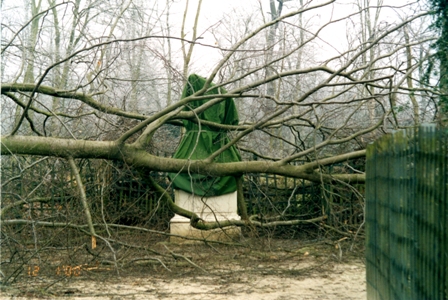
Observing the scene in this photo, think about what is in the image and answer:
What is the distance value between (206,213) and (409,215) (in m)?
7.62

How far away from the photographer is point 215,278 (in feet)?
25.0

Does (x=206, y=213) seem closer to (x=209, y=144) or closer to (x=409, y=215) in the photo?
(x=209, y=144)

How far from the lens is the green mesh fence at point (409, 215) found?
8.25 feet

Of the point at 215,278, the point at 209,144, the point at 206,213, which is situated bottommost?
the point at 215,278

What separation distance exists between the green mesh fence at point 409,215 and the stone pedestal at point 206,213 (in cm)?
564

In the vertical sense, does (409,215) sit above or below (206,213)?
above

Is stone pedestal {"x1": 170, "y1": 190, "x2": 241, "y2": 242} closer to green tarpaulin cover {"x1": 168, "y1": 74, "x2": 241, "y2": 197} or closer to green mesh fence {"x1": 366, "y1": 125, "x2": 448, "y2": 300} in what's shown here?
green tarpaulin cover {"x1": 168, "y1": 74, "x2": 241, "y2": 197}

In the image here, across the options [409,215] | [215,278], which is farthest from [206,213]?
[409,215]

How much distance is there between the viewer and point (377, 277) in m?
4.91

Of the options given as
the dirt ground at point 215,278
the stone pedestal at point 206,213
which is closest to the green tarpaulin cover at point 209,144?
the stone pedestal at point 206,213

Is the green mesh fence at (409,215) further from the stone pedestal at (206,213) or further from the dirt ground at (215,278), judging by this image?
the stone pedestal at (206,213)

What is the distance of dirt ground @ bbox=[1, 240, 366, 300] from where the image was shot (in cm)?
669

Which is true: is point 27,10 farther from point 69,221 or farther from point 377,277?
point 377,277

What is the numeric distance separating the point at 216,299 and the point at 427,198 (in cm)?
405
